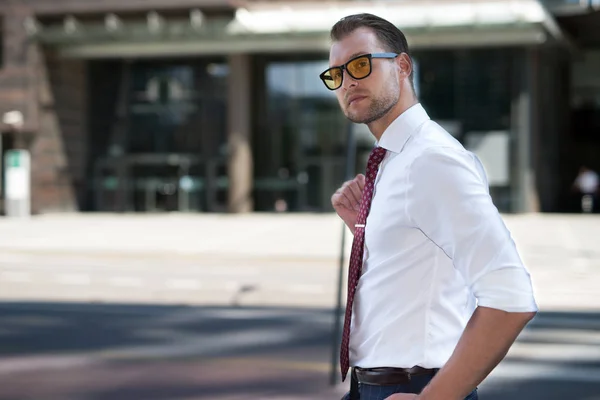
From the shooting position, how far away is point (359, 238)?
212cm

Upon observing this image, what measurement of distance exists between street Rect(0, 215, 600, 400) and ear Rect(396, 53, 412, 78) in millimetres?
4901

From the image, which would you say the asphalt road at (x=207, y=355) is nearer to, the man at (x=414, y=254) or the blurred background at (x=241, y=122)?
the man at (x=414, y=254)

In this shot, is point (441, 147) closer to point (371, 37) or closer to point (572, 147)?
point (371, 37)

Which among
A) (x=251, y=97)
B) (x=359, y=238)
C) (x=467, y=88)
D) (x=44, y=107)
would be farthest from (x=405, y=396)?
(x=44, y=107)

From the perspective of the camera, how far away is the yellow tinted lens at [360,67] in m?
2.10

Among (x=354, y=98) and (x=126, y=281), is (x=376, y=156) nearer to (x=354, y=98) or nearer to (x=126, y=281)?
(x=354, y=98)

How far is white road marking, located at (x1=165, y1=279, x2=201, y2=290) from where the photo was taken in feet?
45.5

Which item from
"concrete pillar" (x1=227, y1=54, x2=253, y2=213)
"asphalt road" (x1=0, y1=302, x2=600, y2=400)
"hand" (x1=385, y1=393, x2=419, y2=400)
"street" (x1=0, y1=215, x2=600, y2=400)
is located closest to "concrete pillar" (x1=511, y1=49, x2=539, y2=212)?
"concrete pillar" (x1=227, y1=54, x2=253, y2=213)

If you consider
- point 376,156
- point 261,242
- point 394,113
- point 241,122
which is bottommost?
point 261,242

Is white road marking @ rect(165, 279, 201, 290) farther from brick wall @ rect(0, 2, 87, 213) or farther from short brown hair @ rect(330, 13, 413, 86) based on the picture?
brick wall @ rect(0, 2, 87, 213)

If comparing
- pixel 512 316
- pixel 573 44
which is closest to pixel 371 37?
pixel 512 316

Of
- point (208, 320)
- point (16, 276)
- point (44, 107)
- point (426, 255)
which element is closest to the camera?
point (426, 255)

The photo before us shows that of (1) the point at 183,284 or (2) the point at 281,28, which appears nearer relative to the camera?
(1) the point at 183,284

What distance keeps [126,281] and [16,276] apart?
7.15 feet
